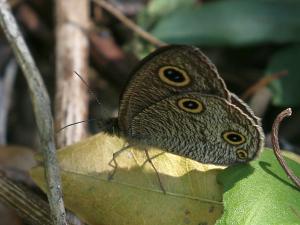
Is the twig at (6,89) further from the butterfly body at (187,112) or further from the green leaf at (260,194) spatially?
the green leaf at (260,194)

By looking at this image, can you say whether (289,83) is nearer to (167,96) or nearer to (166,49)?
(167,96)

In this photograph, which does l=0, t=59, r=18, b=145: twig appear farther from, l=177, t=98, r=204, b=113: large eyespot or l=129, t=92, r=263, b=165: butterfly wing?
l=177, t=98, r=204, b=113: large eyespot

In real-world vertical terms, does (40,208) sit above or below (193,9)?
below

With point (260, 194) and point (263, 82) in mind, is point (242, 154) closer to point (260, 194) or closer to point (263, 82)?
point (260, 194)

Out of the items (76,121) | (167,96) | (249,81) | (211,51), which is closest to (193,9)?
(211,51)

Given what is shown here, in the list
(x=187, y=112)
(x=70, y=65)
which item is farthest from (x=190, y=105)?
(x=70, y=65)

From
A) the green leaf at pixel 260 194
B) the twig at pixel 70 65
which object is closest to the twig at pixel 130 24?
the twig at pixel 70 65
